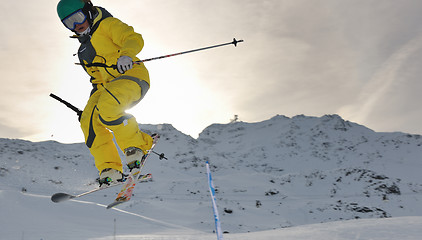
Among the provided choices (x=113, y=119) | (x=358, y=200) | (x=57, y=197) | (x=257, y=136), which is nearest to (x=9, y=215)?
(x=57, y=197)

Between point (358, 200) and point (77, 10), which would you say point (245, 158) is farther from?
point (77, 10)

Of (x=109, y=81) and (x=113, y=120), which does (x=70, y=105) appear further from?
(x=113, y=120)

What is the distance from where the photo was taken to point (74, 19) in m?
3.41

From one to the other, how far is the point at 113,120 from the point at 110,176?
771mm

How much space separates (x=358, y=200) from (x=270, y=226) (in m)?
7.17

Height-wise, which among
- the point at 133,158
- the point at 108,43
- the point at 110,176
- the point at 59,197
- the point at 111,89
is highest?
the point at 108,43

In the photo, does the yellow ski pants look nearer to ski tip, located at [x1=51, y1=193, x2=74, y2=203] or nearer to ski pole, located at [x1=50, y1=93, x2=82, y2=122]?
ski pole, located at [x1=50, y1=93, x2=82, y2=122]

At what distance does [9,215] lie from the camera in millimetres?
8953

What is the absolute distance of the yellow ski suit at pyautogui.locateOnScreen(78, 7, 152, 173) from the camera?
133 inches

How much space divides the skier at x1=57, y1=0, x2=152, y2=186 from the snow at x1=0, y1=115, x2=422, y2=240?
82.1 inches

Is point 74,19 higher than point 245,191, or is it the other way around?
point 245,191

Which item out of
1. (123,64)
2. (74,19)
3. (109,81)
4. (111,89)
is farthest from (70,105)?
(123,64)

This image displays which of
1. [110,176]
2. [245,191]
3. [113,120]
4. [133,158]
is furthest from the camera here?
[245,191]

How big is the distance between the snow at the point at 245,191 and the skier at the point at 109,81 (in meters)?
2.09
